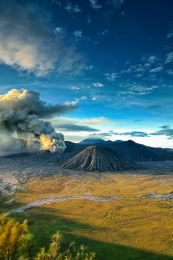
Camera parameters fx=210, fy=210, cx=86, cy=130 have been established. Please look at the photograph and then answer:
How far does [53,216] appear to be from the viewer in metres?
62.2

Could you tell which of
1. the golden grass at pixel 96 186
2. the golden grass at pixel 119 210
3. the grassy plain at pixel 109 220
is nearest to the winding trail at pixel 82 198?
the grassy plain at pixel 109 220

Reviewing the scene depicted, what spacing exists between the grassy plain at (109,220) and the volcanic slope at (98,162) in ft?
180

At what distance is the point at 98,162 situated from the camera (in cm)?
16500

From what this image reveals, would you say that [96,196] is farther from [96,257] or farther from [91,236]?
[96,257]

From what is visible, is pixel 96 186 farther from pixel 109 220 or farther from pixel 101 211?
pixel 109 220

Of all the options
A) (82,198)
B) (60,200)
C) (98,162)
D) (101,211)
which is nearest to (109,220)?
(101,211)

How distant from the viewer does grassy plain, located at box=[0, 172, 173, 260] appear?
4284 cm

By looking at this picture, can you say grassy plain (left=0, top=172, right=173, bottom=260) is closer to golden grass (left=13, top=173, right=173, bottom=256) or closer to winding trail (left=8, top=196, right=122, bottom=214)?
golden grass (left=13, top=173, right=173, bottom=256)

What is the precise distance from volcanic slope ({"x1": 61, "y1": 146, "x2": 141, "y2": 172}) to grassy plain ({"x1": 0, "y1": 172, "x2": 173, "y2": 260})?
5476 centimetres

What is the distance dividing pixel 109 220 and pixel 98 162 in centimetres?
10711

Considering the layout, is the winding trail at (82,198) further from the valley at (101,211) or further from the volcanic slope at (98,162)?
the volcanic slope at (98,162)

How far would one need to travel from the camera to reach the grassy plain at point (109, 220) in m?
42.8

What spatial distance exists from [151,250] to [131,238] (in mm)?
5938

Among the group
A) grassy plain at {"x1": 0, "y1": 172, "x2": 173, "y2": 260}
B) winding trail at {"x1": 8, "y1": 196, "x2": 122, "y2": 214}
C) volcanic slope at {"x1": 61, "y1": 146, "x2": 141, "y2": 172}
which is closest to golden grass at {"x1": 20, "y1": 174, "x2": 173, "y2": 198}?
grassy plain at {"x1": 0, "y1": 172, "x2": 173, "y2": 260}
